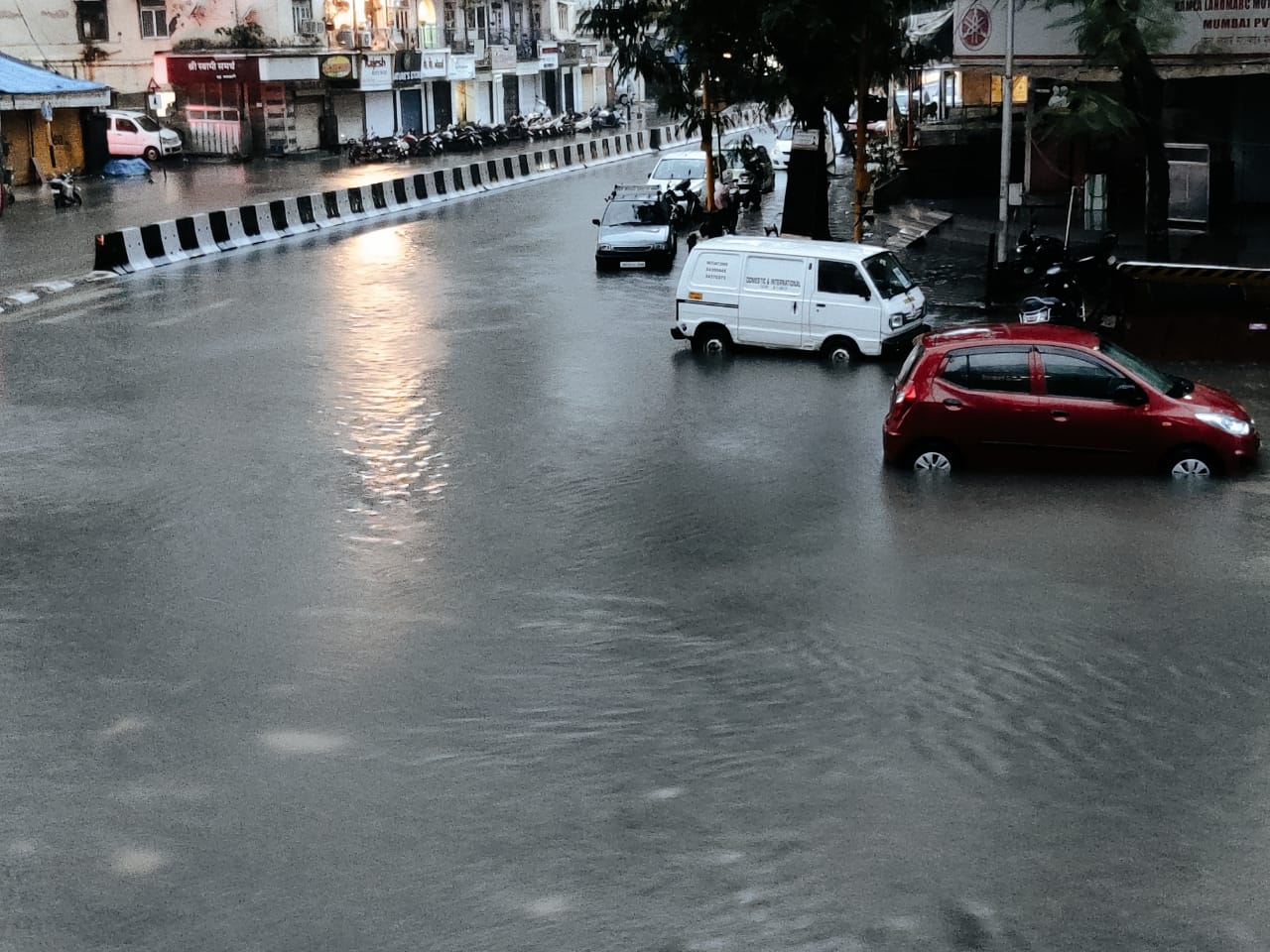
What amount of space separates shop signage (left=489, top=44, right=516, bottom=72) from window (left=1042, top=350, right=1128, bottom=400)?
7024 centimetres

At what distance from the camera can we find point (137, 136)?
55.9 metres

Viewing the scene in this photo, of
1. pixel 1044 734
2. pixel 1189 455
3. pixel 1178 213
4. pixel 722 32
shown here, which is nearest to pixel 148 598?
pixel 1044 734

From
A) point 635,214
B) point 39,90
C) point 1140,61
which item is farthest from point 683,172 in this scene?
point 39,90

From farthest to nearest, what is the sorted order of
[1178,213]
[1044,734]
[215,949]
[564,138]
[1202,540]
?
[564,138] < [1178,213] < [1202,540] < [1044,734] < [215,949]

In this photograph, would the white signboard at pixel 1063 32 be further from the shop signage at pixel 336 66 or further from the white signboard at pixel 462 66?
the white signboard at pixel 462 66

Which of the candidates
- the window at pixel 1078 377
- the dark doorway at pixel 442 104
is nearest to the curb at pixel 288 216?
the window at pixel 1078 377

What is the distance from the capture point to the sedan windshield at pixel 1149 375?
1474 centimetres

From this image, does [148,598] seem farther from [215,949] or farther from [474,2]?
[474,2]

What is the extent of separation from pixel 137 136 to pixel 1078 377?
1860 inches

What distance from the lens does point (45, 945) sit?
7.07 meters

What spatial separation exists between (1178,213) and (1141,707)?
880 inches

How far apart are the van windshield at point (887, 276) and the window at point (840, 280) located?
0.16 meters

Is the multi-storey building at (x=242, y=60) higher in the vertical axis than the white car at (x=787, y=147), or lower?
Answer: higher

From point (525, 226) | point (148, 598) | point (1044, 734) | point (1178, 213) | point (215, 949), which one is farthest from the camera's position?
point (525, 226)
